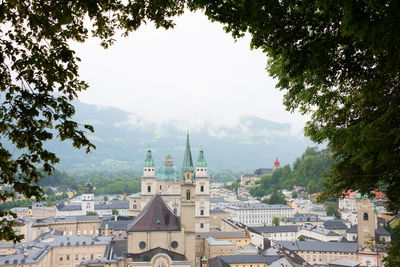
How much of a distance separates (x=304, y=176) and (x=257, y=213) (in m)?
33.9

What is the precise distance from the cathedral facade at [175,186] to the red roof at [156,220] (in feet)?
29.7

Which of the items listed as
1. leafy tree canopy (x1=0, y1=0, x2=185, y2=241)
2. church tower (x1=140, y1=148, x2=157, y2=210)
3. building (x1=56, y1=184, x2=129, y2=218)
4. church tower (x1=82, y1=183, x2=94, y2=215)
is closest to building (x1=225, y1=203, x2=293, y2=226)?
building (x1=56, y1=184, x2=129, y2=218)

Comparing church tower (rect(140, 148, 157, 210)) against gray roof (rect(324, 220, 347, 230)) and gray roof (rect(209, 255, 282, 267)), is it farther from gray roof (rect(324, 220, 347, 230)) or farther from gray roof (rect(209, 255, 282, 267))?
gray roof (rect(324, 220, 347, 230))

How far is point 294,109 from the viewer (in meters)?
11.4

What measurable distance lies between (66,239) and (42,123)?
47.6 metres

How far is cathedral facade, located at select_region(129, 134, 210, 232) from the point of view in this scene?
2172 inches

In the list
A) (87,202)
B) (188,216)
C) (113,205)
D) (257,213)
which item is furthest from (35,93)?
(113,205)

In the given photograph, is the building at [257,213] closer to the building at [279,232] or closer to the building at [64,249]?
the building at [279,232]

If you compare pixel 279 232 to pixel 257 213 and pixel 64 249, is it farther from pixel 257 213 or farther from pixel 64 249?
pixel 64 249

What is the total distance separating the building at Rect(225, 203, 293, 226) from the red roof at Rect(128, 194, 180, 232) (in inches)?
2066

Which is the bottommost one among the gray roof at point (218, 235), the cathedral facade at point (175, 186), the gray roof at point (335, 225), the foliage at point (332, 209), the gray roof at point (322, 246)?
the gray roof at point (322, 246)

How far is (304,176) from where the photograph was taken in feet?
389

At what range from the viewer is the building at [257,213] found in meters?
90.1

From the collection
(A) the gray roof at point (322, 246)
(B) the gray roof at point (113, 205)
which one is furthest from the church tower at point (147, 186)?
(B) the gray roof at point (113, 205)
